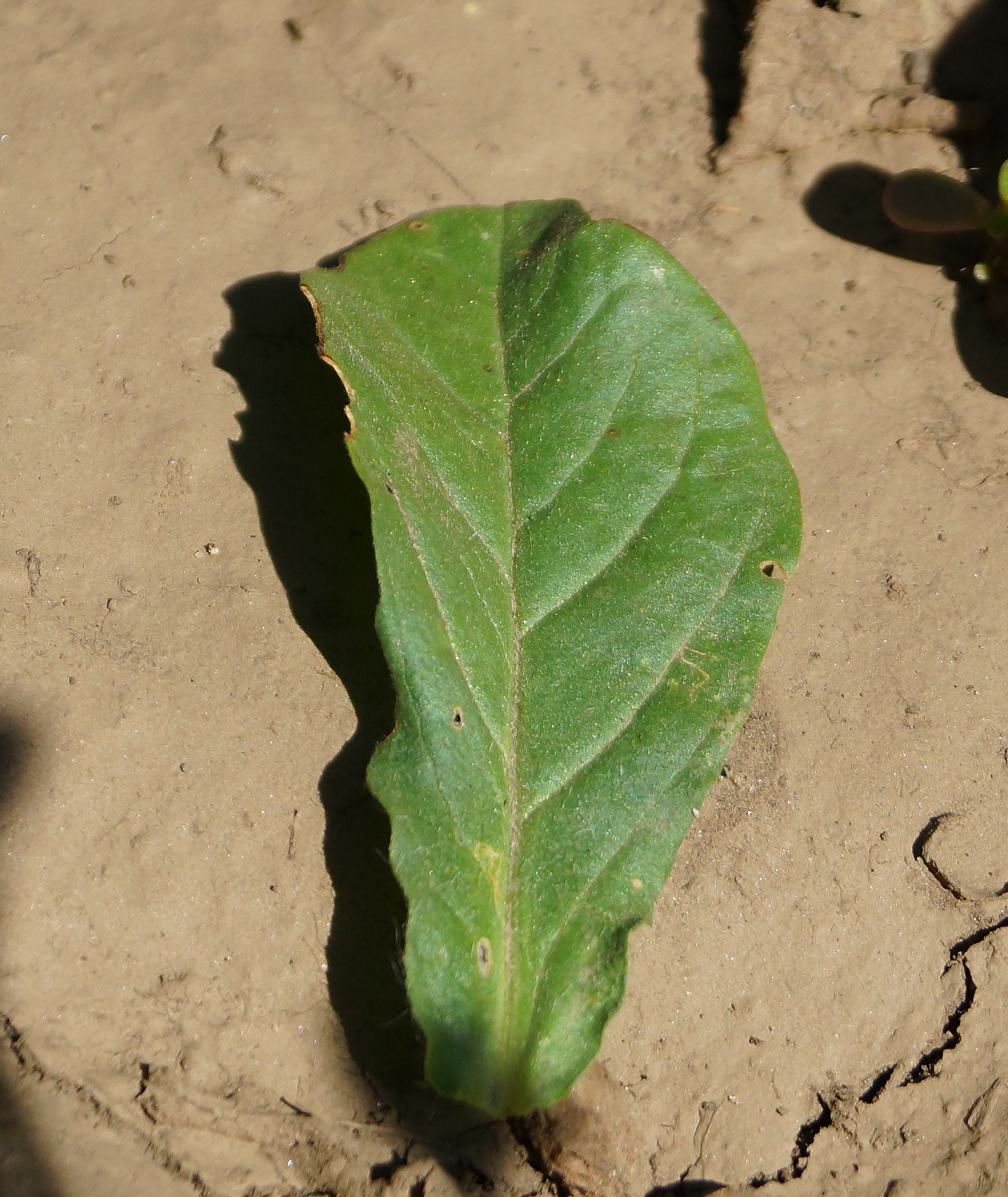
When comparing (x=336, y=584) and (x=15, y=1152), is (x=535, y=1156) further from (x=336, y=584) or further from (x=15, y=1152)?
(x=336, y=584)

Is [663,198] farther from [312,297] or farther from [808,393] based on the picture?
[312,297]

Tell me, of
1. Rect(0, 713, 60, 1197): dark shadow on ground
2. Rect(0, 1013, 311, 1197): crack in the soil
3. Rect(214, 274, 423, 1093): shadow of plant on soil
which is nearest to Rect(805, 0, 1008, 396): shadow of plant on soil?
Rect(214, 274, 423, 1093): shadow of plant on soil

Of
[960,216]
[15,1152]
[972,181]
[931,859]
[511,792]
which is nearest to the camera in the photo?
[15,1152]

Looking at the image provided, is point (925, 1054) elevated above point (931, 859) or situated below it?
below

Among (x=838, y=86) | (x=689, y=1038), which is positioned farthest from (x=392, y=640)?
(x=838, y=86)

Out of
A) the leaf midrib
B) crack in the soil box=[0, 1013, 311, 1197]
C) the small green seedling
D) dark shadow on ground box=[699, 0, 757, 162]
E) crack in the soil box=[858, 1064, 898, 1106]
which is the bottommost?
crack in the soil box=[858, 1064, 898, 1106]

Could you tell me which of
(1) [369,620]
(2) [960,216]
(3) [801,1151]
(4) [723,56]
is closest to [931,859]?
(3) [801,1151]

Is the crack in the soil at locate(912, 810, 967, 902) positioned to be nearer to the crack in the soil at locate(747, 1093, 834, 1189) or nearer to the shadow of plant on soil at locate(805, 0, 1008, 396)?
the crack in the soil at locate(747, 1093, 834, 1189)

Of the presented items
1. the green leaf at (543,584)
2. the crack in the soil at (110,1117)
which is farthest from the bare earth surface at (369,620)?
the green leaf at (543,584)
